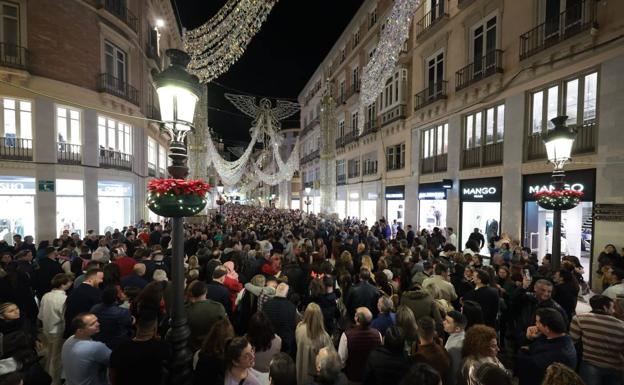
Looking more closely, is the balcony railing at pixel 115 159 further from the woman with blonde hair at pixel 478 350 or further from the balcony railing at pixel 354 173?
the woman with blonde hair at pixel 478 350

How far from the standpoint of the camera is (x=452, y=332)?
3.49 m

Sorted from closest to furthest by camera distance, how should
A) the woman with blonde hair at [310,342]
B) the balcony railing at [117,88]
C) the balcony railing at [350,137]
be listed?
the woman with blonde hair at [310,342] → the balcony railing at [117,88] → the balcony railing at [350,137]

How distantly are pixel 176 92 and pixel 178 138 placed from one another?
530 millimetres

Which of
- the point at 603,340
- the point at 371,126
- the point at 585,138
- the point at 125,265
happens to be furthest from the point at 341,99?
the point at 603,340

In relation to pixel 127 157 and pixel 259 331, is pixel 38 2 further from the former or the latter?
pixel 259 331

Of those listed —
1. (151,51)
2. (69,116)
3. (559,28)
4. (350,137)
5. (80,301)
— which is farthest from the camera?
(350,137)

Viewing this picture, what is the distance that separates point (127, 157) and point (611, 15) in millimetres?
21354

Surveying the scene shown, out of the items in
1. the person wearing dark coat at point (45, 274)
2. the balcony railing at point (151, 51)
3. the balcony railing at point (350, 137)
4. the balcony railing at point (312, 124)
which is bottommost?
the person wearing dark coat at point (45, 274)

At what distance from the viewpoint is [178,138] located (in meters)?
3.66

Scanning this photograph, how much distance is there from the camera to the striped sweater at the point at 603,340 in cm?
331

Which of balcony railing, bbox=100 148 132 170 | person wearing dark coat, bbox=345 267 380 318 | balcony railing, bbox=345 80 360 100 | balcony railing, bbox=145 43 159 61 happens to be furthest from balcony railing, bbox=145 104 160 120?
person wearing dark coat, bbox=345 267 380 318

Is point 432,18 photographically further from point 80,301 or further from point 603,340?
point 80,301

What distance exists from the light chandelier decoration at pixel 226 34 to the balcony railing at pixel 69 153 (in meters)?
7.93

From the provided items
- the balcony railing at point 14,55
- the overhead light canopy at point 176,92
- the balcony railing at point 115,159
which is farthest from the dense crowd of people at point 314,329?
the balcony railing at point 115,159
